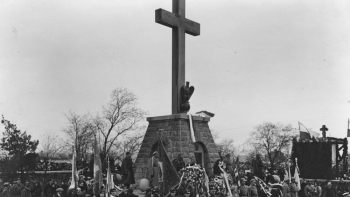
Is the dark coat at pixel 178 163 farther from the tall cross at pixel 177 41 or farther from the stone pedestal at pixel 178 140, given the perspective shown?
the tall cross at pixel 177 41

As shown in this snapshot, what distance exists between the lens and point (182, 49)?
1720 centimetres

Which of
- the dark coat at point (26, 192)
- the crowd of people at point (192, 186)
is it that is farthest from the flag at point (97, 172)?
the dark coat at point (26, 192)

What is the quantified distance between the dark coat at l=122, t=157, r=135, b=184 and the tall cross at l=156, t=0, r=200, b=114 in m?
2.85

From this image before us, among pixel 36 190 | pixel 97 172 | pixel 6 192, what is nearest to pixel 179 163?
pixel 97 172

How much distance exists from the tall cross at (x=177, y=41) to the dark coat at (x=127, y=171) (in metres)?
2.85

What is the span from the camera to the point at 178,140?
15797 mm

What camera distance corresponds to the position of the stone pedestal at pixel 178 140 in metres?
15.8

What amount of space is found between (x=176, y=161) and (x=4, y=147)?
882 centimetres

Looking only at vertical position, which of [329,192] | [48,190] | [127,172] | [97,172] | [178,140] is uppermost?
[178,140]

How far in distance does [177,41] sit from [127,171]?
5.80 meters

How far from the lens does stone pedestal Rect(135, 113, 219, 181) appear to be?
51.8 ft

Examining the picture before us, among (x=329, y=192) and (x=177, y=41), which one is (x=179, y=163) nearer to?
(x=177, y=41)

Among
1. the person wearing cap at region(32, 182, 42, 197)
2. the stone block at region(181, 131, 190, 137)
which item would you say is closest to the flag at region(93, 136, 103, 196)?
the person wearing cap at region(32, 182, 42, 197)

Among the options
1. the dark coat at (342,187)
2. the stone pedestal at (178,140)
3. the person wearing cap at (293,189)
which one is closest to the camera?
the person wearing cap at (293,189)
